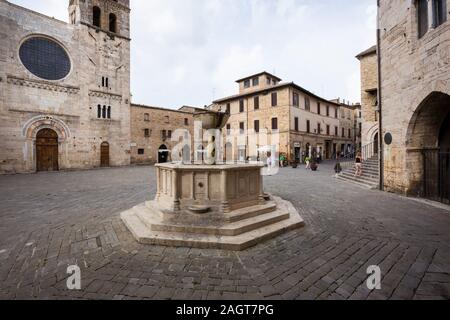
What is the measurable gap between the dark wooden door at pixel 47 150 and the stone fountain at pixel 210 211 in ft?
64.6

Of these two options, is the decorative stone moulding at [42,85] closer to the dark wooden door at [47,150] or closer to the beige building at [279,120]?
the dark wooden door at [47,150]

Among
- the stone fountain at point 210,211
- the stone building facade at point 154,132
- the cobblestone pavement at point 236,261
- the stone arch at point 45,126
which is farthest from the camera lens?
the stone building facade at point 154,132

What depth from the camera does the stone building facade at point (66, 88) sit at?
A: 704 inches

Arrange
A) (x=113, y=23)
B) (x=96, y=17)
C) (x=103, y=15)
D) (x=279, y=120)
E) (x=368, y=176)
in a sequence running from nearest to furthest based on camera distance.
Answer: (x=368, y=176), (x=103, y=15), (x=96, y=17), (x=113, y=23), (x=279, y=120)

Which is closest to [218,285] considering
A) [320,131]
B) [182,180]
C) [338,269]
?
[338,269]

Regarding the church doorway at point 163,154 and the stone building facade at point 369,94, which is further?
the church doorway at point 163,154

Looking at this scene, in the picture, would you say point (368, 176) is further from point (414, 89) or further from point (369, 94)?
point (369, 94)

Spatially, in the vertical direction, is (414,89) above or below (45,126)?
below

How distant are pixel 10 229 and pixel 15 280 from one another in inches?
105

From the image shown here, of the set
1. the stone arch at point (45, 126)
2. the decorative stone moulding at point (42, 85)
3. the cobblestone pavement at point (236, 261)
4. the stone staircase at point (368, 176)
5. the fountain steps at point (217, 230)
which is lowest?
the cobblestone pavement at point (236, 261)

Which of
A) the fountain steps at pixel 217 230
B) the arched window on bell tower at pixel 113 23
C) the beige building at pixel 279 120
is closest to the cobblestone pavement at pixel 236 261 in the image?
the fountain steps at pixel 217 230

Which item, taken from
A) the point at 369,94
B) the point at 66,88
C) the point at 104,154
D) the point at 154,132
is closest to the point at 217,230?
the point at 369,94

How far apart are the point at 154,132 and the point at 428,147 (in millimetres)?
27633

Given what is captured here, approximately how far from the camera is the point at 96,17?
950 inches
